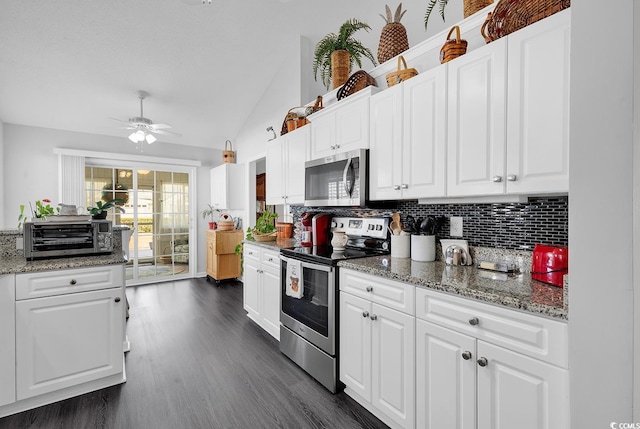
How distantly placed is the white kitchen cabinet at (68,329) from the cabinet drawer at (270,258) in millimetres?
1148

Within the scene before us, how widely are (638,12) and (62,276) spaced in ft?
9.53

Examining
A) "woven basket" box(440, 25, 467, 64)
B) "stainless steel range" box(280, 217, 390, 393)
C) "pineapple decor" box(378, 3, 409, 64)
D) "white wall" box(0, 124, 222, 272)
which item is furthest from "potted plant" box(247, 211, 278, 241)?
"white wall" box(0, 124, 222, 272)

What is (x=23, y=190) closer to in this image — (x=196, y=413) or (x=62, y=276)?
(x=62, y=276)

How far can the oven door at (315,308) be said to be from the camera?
201 cm

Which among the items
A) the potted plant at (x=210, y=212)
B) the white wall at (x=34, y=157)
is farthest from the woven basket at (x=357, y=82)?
the white wall at (x=34, y=157)

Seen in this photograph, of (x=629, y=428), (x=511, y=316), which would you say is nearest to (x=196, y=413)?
(x=511, y=316)

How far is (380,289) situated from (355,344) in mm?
439

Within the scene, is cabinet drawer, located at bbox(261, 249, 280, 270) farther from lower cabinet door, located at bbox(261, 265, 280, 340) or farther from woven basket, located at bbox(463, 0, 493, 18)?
woven basket, located at bbox(463, 0, 493, 18)

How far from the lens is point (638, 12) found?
79cm

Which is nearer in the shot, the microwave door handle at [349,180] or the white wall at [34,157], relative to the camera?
the microwave door handle at [349,180]

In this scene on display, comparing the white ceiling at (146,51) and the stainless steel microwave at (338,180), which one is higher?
the white ceiling at (146,51)

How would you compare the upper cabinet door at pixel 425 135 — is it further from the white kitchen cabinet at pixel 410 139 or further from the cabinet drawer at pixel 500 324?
the cabinet drawer at pixel 500 324

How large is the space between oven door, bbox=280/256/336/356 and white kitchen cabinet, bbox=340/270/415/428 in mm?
82

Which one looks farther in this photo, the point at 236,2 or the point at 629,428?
the point at 236,2
